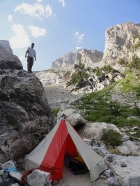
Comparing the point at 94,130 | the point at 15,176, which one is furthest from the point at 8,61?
the point at 15,176

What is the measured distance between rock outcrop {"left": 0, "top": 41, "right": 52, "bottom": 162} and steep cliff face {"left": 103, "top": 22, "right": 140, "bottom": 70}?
89.4 meters

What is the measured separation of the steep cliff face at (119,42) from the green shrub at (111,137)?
284 feet

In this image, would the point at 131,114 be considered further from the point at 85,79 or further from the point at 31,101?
the point at 85,79

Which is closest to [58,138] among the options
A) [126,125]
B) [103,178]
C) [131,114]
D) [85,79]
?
[103,178]

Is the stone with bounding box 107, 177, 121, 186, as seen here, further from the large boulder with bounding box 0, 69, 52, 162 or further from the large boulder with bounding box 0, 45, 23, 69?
the large boulder with bounding box 0, 45, 23, 69

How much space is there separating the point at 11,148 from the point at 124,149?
7.14m

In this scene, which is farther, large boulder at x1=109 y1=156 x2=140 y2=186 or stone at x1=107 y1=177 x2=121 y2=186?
stone at x1=107 y1=177 x2=121 y2=186

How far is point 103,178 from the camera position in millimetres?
9250

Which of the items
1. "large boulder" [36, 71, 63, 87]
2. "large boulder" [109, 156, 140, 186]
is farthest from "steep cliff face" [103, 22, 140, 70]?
"large boulder" [109, 156, 140, 186]

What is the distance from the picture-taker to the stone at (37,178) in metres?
7.36

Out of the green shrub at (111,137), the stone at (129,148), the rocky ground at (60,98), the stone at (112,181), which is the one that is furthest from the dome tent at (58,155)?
the rocky ground at (60,98)

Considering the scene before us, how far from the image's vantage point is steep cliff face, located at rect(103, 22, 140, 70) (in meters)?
108

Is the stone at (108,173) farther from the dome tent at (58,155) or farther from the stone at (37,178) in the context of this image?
the stone at (37,178)

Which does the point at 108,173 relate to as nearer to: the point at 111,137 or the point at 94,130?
the point at 111,137
